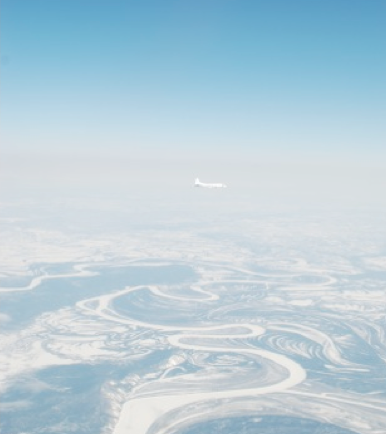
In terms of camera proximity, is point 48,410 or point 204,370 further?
point 204,370

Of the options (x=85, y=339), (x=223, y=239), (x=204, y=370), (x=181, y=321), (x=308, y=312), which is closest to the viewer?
(x=204, y=370)

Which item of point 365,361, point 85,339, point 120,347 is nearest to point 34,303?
point 85,339

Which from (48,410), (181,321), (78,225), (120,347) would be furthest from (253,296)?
(78,225)

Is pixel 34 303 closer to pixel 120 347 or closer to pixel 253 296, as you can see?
pixel 120 347

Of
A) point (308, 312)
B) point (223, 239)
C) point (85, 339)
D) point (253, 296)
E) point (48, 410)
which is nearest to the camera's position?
→ point (48, 410)

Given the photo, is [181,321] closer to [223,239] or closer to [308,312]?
[308,312]

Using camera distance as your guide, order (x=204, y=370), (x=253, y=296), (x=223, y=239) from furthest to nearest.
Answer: (x=223, y=239) < (x=253, y=296) < (x=204, y=370)

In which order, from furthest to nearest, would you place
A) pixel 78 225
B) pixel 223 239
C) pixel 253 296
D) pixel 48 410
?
pixel 78 225 → pixel 223 239 → pixel 253 296 → pixel 48 410

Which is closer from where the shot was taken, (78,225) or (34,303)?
(34,303)
